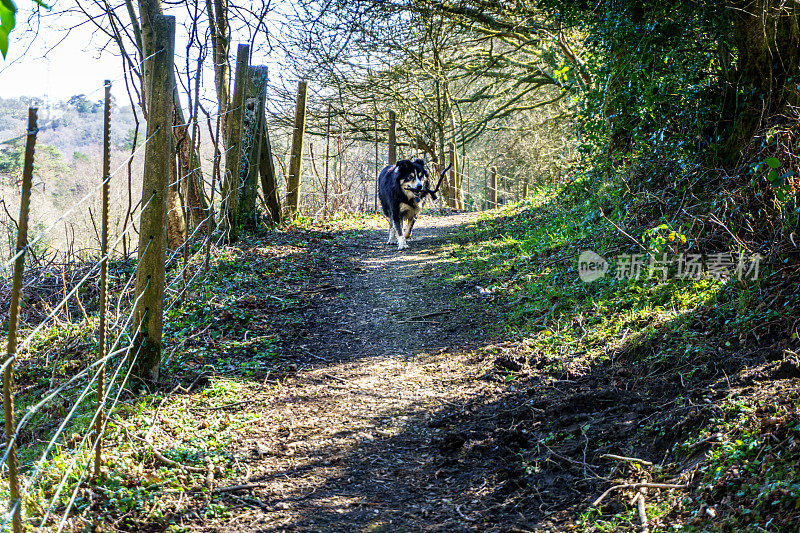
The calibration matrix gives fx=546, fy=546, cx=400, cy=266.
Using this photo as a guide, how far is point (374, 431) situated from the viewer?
3.60 meters

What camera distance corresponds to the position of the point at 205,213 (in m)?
8.30

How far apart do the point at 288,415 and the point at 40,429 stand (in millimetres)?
1647

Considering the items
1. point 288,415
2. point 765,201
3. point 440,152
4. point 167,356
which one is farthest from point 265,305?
point 440,152

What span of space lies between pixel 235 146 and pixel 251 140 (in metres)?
1.01

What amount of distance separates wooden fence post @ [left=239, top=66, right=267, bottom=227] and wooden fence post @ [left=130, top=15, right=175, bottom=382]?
519 centimetres

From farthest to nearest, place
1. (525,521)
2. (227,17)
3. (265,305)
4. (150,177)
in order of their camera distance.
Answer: (227,17) → (265,305) → (150,177) → (525,521)

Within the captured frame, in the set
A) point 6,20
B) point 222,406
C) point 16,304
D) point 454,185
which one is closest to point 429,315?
point 222,406

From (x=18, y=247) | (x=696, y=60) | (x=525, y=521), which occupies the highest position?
(x=696, y=60)

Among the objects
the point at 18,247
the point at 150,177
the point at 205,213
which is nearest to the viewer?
the point at 18,247

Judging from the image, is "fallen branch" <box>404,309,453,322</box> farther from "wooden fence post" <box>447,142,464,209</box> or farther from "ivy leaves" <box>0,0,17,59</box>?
"wooden fence post" <box>447,142,464,209</box>

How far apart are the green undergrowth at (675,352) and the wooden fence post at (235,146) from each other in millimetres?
3657

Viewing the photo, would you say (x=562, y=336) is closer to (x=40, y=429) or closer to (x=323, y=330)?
(x=323, y=330)

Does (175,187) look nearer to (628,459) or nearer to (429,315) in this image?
(429,315)

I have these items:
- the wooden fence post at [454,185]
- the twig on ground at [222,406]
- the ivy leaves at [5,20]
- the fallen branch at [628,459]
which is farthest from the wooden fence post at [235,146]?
the wooden fence post at [454,185]
